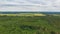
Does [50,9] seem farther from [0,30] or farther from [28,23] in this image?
[0,30]

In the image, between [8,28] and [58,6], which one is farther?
[58,6]

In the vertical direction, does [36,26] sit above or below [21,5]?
below

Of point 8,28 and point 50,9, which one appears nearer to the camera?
point 8,28

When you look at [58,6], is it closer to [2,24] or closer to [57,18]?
[57,18]

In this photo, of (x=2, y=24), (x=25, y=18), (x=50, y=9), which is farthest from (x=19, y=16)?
(x=50, y=9)

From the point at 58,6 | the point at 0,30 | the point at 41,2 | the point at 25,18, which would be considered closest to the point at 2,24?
the point at 0,30

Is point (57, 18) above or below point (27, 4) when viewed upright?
below
